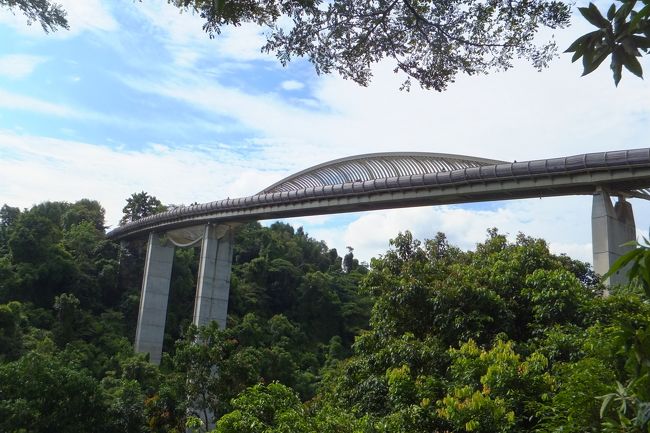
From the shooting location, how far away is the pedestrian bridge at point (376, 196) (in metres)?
16.4

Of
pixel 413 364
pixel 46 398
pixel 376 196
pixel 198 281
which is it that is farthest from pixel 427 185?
pixel 198 281

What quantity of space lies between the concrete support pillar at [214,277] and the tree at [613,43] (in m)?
26.3

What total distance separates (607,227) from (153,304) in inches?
916

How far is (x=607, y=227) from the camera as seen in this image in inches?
641

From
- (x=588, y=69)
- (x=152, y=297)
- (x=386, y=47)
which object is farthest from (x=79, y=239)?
(x=588, y=69)

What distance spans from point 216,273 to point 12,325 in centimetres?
861

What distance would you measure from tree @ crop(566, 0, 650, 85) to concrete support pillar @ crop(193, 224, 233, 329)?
26293 mm

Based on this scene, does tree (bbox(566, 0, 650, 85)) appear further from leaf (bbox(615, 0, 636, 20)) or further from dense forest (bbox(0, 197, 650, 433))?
dense forest (bbox(0, 197, 650, 433))

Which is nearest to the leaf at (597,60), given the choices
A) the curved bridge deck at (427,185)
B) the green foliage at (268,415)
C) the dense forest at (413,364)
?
the dense forest at (413,364)

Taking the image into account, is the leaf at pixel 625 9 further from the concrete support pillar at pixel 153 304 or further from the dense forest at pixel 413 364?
the concrete support pillar at pixel 153 304

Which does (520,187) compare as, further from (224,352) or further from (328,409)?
(328,409)

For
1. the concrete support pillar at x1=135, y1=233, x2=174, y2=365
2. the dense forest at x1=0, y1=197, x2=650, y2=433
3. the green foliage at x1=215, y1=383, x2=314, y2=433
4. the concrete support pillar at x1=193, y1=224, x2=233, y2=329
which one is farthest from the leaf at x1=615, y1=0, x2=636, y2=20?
the concrete support pillar at x1=135, y1=233, x2=174, y2=365

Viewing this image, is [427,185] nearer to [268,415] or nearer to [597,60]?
[268,415]

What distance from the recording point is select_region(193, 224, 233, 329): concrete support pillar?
28.1 meters
